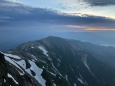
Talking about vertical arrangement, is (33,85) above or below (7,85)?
below

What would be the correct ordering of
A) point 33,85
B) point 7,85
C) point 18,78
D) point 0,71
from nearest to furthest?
point 7,85 → point 0,71 → point 18,78 → point 33,85

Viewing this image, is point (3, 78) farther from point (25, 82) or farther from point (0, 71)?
point (25, 82)

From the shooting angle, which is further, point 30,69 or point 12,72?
point 30,69

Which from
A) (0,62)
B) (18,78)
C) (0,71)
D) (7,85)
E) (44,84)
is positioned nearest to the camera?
(7,85)

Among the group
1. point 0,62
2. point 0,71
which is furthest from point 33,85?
point 0,71

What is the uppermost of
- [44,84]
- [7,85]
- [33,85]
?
[7,85]

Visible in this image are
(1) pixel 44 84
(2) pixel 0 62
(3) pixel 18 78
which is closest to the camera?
(2) pixel 0 62

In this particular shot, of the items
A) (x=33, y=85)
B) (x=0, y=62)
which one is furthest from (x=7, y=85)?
(x=33, y=85)

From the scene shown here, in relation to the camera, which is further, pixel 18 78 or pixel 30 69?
pixel 30 69

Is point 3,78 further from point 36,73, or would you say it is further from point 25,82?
point 36,73
